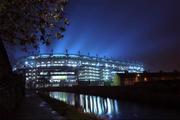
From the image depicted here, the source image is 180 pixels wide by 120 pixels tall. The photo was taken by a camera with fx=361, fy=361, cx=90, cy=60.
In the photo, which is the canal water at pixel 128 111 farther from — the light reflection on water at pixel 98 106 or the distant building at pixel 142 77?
the distant building at pixel 142 77

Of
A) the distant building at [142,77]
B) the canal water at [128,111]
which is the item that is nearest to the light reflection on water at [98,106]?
the canal water at [128,111]

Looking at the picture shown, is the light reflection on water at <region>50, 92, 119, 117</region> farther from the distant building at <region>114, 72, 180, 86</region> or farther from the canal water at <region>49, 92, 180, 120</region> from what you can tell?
the distant building at <region>114, 72, 180, 86</region>

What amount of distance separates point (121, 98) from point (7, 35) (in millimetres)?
66020

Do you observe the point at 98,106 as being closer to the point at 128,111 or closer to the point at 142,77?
the point at 128,111

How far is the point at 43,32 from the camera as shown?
13.8 meters

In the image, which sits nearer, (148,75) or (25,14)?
(25,14)

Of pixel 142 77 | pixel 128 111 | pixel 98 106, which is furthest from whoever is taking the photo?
pixel 142 77

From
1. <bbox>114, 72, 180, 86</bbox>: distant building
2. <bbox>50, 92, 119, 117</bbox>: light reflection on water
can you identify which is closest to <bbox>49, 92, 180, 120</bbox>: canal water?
<bbox>50, 92, 119, 117</bbox>: light reflection on water

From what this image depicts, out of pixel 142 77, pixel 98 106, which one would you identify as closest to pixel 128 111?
pixel 98 106

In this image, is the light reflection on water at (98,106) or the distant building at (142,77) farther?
the distant building at (142,77)

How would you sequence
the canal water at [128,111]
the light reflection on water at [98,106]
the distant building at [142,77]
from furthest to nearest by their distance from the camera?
the distant building at [142,77] → the light reflection on water at [98,106] → the canal water at [128,111]

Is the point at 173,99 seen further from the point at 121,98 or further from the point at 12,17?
the point at 12,17

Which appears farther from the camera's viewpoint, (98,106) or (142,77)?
(142,77)

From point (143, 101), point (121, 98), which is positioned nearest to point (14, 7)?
point (143, 101)
